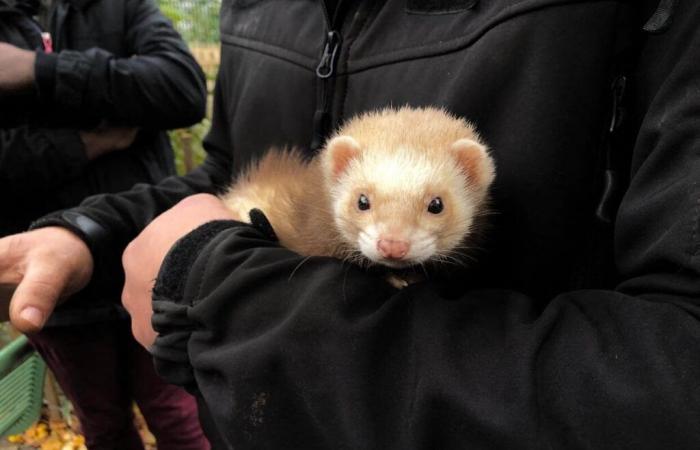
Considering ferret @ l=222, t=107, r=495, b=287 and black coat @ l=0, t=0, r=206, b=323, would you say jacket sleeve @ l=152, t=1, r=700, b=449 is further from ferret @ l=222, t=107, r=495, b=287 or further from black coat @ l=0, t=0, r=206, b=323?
black coat @ l=0, t=0, r=206, b=323

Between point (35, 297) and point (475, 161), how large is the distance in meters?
0.78

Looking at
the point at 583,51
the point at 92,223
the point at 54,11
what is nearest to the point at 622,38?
the point at 583,51

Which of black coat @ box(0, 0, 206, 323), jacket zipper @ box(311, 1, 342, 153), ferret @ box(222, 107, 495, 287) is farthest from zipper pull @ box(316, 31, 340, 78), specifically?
black coat @ box(0, 0, 206, 323)

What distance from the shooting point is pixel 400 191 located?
92 cm

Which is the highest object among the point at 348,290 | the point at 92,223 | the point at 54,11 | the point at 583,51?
the point at 583,51

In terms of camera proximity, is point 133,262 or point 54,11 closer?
point 133,262

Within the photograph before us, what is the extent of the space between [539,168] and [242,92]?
0.76 metres

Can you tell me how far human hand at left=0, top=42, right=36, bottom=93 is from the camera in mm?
1764

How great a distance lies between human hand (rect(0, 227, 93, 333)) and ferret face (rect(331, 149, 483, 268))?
1.75 ft

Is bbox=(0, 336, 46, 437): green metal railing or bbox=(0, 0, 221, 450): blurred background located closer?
bbox=(0, 336, 46, 437): green metal railing

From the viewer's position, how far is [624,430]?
540mm

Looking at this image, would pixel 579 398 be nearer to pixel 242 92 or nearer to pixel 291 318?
pixel 291 318

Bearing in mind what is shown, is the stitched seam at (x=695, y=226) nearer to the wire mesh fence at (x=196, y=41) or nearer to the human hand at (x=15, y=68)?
the human hand at (x=15, y=68)

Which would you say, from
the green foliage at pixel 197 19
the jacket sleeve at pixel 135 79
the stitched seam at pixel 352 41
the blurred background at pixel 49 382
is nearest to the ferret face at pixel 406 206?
the stitched seam at pixel 352 41
